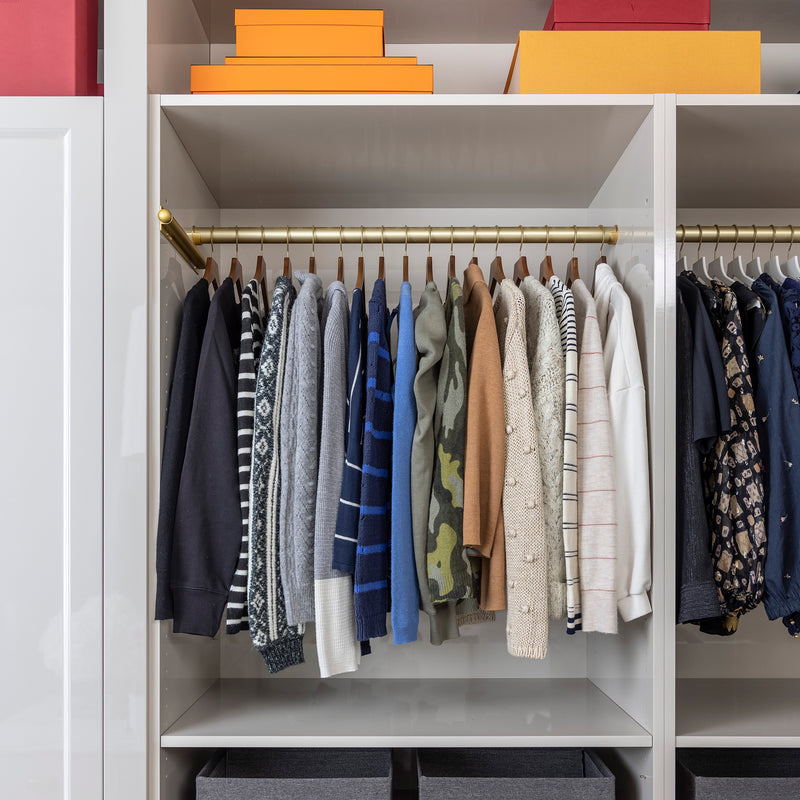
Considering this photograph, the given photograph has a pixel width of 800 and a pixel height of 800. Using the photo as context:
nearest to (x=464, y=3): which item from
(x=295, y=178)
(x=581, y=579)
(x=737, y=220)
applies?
(x=295, y=178)

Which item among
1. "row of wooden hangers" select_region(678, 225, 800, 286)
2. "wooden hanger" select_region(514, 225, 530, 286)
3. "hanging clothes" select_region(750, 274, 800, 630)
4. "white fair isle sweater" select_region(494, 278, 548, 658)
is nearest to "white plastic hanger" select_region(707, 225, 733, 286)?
"row of wooden hangers" select_region(678, 225, 800, 286)

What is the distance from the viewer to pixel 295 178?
1655 millimetres

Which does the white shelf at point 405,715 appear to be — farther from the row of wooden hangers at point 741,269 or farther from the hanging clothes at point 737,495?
the row of wooden hangers at point 741,269

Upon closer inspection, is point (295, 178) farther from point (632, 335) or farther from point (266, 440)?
point (632, 335)

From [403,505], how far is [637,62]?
3.10ft

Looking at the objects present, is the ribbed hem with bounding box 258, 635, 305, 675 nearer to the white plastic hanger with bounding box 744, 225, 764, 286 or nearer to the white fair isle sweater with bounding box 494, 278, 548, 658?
the white fair isle sweater with bounding box 494, 278, 548, 658

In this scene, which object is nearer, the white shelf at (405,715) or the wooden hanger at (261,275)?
the white shelf at (405,715)

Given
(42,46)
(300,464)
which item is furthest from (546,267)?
(42,46)

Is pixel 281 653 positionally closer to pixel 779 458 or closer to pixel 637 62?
pixel 779 458

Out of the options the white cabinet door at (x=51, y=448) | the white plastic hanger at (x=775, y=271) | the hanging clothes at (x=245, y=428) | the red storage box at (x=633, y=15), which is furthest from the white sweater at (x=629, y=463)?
the white cabinet door at (x=51, y=448)

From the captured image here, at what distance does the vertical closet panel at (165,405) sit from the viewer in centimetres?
127

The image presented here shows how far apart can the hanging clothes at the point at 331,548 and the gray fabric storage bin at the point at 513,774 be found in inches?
11.3

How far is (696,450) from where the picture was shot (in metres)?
1.32

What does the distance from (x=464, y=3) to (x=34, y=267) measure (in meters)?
1.11
